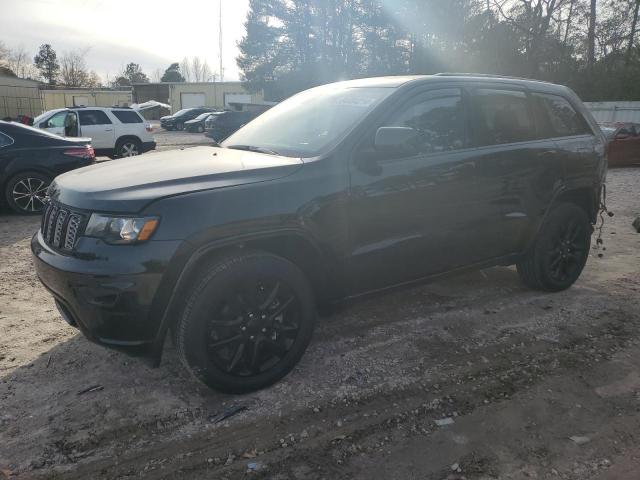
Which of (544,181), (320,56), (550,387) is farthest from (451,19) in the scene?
(550,387)

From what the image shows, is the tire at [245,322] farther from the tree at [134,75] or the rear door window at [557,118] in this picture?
the tree at [134,75]

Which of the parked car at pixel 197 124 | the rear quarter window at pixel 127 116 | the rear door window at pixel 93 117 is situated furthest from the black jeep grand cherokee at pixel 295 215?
the parked car at pixel 197 124

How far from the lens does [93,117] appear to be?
1493 cm

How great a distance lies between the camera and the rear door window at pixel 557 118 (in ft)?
14.6

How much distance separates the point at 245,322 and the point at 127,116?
14355 mm

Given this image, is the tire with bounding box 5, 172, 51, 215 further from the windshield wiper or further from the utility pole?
the utility pole

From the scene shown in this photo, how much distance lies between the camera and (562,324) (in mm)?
4137

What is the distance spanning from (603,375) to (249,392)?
7.62 feet

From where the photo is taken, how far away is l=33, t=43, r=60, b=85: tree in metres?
76.2

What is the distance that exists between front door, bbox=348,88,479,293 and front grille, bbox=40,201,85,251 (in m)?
1.59

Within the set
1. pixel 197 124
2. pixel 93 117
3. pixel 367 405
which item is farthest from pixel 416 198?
pixel 197 124

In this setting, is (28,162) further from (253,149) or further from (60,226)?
(60,226)

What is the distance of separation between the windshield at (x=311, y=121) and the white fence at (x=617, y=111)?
21.5 metres

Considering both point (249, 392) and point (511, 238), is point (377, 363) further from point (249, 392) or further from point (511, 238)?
point (511, 238)
